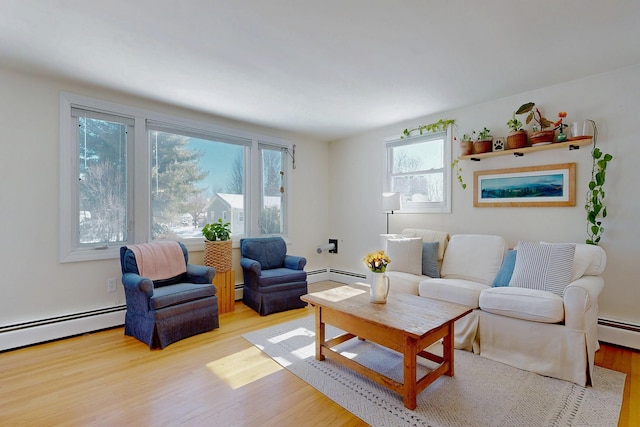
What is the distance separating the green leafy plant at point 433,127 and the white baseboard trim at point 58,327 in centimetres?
413

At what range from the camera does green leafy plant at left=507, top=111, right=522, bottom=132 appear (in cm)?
328

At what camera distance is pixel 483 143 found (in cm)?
348

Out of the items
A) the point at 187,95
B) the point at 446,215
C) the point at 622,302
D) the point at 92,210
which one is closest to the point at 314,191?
the point at 446,215

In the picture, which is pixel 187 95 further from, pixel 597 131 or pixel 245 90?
pixel 597 131

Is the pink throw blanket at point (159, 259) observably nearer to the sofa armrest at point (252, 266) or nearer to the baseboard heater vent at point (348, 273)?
the sofa armrest at point (252, 266)

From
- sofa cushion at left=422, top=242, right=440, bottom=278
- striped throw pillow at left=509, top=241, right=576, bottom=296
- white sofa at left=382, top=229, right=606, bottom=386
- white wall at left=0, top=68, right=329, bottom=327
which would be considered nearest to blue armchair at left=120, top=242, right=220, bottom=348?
white wall at left=0, top=68, right=329, bottom=327

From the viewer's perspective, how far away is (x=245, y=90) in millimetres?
3195

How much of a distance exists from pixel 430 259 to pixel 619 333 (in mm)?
1698

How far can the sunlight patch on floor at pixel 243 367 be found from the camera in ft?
7.26

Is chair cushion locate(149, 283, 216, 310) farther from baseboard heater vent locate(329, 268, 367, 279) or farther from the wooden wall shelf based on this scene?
the wooden wall shelf

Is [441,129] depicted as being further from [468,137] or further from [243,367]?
[243,367]

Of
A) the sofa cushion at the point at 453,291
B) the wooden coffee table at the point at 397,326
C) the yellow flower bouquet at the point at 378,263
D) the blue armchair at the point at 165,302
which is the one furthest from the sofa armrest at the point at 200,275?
the sofa cushion at the point at 453,291

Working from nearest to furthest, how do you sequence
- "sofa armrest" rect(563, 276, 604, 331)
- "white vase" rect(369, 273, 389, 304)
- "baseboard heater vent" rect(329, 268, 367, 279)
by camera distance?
"sofa armrest" rect(563, 276, 604, 331) < "white vase" rect(369, 273, 389, 304) < "baseboard heater vent" rect(329, 268, 367, 279)

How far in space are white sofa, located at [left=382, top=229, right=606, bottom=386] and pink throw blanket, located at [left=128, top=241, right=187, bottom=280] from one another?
2.35 metres
